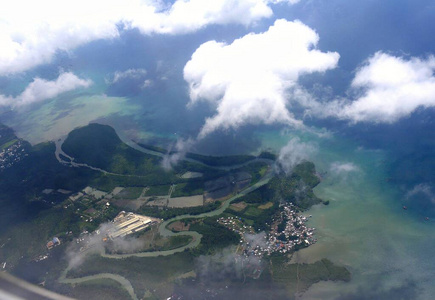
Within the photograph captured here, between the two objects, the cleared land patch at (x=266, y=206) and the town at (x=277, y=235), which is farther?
the cleared land patch at (x=266, y=206)

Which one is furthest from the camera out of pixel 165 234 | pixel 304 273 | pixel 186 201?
pixel 186 201

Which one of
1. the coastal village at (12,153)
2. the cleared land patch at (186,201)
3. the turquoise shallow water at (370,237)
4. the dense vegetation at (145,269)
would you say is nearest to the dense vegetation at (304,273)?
the turquoise shallow water at (370,237)

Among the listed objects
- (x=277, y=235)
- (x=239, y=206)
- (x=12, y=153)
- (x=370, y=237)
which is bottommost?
(x=370, y=237)

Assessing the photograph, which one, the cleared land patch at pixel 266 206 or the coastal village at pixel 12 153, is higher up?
the coastal village at pixel 12 153

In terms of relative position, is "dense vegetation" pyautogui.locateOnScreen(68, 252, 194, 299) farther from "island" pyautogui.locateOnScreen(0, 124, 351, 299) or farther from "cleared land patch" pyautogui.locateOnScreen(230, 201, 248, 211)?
"cleared land patch" pyautogui.locateOnScreen(230, 201, 248, 211)

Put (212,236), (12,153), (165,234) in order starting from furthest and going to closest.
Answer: (12,153) → (165,234) → (212,236)

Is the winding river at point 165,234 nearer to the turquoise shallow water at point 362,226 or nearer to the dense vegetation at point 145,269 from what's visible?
the dense vegetation at point 145,269

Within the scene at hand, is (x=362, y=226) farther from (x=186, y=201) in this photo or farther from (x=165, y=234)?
(x=165, y=234)

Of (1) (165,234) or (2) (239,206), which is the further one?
(2) (239,206)

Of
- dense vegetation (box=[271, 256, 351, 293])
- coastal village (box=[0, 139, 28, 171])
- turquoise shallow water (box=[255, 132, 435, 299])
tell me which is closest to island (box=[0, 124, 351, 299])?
dense vegetation (box=[271, 256, 351, 293])

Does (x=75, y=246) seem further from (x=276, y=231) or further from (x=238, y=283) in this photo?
(x=276, y=231)

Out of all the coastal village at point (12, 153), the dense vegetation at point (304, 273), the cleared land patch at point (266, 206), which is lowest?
the dense vegetation at point (304, 273)

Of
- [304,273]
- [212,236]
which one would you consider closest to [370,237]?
[304,273]

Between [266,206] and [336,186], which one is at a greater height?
[336,186]
